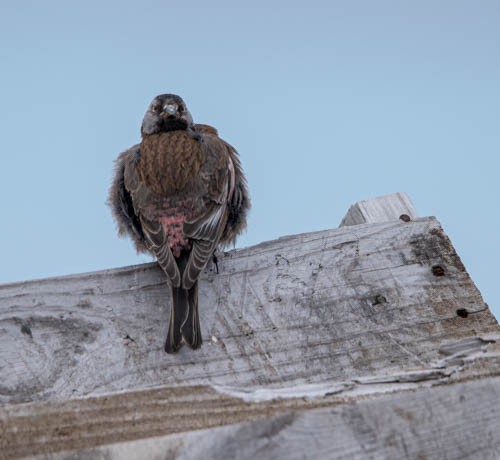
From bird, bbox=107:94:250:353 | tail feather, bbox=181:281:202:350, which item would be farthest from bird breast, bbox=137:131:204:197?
tail feather, bbox=181:281:202:350

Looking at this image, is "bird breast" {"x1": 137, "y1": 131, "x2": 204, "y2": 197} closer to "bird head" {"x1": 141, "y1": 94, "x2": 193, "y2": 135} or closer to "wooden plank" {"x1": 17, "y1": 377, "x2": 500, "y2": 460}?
"bird head" {"x1": 141, "y1": 94, "x2": 193, "y2": 135}

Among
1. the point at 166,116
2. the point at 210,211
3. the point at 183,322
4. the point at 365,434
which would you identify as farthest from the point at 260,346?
the point at 166,116

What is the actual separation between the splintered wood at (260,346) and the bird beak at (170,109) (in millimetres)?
2964

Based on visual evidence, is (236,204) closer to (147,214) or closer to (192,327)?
(147,214)

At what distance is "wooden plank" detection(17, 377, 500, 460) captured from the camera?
206 centimetres

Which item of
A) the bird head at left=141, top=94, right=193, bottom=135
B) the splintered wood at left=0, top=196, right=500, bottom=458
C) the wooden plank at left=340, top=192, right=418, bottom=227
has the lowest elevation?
the splintered wood at left=0, top=196, right=500, bottom=458

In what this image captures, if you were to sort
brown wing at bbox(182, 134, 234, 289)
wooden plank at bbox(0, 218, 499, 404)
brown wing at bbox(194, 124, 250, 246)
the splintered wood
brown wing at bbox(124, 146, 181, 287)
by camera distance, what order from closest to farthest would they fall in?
the splintered wood, wooden plank at bbox(0, 218, 499, 404), brown wing at bbox(182, 134, 234, 289), brown wing at bbox(124, 146, 181, 287), brown wing at bbox(194, 124, 250, 246)

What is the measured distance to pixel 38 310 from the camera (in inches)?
122

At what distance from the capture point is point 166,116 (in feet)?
21.0

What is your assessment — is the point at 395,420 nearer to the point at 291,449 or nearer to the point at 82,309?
the point at 291,449

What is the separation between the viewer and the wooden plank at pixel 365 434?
2057 mm

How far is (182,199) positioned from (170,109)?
6.25 feet

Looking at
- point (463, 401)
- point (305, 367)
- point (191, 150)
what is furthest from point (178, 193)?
point (463, 401)

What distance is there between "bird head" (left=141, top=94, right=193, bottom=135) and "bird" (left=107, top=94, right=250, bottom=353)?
1.15 ft
